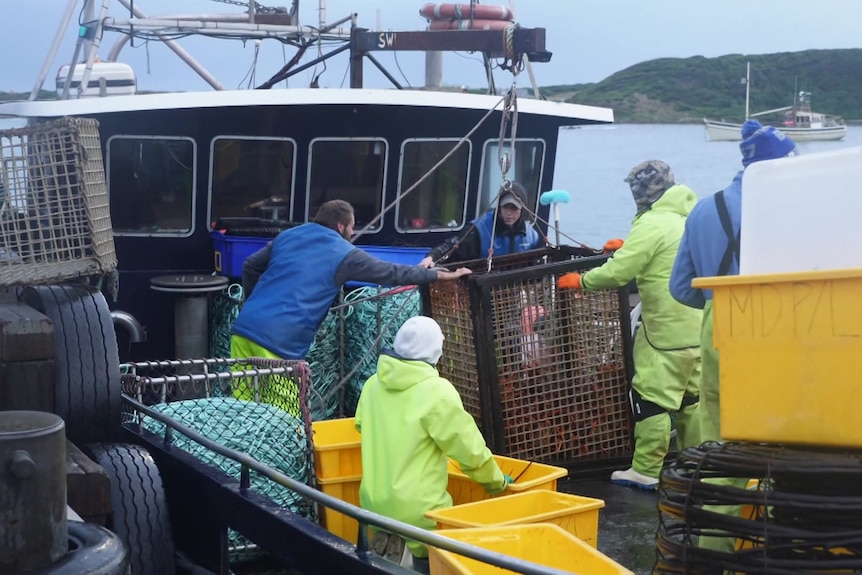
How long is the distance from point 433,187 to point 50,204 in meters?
4.84

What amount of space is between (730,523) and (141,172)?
22.0 ft

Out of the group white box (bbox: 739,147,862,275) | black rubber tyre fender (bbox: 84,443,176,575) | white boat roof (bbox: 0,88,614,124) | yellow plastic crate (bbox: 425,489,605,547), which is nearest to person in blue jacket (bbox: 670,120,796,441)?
yellow plastic crate (bbox: 425,489,605,547)

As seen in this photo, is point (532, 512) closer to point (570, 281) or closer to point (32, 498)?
point (570, 281)

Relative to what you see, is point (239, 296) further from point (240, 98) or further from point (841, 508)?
point (841, 508)

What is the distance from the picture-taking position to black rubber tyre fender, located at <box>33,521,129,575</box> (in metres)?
2.88

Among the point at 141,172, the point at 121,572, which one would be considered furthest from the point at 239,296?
the point at 121,572

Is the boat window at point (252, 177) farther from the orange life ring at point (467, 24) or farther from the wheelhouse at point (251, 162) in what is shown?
the orange life ring at point (467, 24)

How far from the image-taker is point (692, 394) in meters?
6.02

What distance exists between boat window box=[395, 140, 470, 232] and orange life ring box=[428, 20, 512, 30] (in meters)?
1.03

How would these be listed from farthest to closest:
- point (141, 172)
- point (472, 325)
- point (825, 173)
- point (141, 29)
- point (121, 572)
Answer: point (141, 29)
point (141, 172)
point (472, 325)
point (121, 572)
point (825, 173)

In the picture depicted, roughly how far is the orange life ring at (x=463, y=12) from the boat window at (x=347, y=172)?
1430 millimetres

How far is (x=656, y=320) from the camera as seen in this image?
232 inches

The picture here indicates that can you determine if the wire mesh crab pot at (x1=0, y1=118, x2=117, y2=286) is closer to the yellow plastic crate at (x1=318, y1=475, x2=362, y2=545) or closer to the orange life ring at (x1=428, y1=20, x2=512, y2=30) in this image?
the yellow plastic crate at (x1=318, y1=475, x2=362, y2=545)

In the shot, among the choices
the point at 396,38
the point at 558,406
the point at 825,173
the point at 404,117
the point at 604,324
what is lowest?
the point at 558,406
